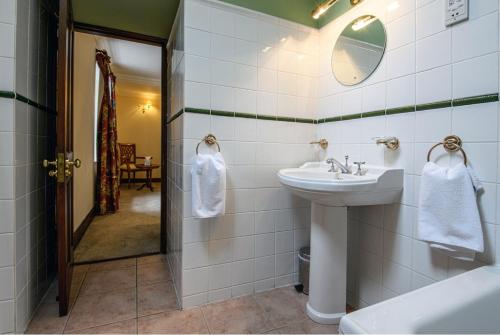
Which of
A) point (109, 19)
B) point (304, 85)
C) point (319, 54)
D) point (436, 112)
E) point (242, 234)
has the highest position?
point (109, 19)

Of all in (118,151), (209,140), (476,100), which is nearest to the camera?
(476,100)

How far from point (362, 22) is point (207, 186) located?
1.38m

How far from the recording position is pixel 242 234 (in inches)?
65.3

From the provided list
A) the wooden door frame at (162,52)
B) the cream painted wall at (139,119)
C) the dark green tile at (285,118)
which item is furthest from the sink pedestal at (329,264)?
the cream painted wall at (139,119)

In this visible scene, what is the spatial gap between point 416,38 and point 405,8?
19 cm

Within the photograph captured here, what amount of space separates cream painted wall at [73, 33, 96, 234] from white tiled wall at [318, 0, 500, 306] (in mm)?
2431

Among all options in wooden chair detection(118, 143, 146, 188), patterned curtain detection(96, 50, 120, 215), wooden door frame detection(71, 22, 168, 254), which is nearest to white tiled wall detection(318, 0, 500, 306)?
wooden door frame detection(71, 22, 168, 254)

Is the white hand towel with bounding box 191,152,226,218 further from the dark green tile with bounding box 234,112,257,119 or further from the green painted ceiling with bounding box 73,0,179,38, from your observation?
the green painted ceiling with bounding box 73,0,179,38

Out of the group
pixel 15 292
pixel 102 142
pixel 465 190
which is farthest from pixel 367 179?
pixel 102 142

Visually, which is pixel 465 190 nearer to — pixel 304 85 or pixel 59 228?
pixel 304 85

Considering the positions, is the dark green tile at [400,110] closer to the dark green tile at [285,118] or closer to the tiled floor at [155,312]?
the dark green tile at [285,118]

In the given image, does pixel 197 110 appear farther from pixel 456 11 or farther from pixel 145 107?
pixel 145 107

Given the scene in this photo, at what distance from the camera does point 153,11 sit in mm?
1856

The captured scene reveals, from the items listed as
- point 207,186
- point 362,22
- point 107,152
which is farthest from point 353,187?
point 107,152
